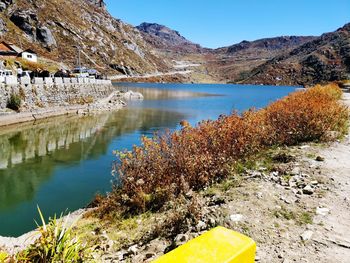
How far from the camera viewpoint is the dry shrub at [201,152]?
1076cm

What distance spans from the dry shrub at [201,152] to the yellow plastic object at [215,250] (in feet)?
20.4

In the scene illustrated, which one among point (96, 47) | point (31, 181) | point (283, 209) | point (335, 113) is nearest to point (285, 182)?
point (283, 209)

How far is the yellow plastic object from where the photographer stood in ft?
10.6

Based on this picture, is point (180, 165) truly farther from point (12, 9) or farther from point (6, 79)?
point (12, 9)

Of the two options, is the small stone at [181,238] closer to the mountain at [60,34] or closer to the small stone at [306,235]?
the small stone at [306,235]

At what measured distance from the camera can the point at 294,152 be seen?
12227 millimetres

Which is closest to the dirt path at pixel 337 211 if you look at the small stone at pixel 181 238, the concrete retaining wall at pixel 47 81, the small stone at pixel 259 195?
the small stone at pixel 259 195

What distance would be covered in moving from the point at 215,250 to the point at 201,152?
8.57 m

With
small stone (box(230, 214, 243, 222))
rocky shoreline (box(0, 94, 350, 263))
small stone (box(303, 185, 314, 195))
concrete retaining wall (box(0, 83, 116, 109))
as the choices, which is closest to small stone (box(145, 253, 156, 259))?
rocky shoreline (box(0, 94, 350, 263))

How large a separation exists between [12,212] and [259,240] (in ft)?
42.3

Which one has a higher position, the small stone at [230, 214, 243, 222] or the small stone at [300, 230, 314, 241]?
the small stone at [300, 230, 314, 241]

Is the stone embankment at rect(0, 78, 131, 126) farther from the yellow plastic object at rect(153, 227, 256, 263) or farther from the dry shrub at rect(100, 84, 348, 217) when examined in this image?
the yellow plastic object at rect(153, 227, 256, 263)

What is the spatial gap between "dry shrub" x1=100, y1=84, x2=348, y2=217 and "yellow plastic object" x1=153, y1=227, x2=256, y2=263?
20.4 ft

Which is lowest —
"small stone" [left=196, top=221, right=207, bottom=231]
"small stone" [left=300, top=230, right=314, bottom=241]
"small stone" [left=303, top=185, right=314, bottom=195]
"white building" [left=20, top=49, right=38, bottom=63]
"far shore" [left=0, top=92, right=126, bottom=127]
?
"far shore" [left=0, top=92, right=126, bottom=127]
